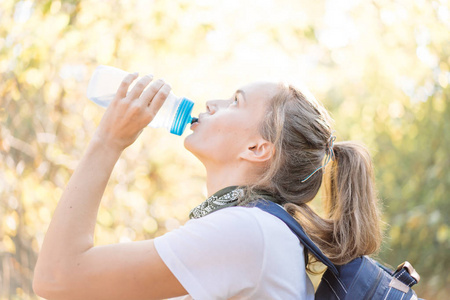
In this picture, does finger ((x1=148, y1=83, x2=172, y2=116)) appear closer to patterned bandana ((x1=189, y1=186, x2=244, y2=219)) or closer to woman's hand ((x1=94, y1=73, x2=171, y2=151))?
woman's hand ((x1=94, y1=73, x2=171, y2=151))

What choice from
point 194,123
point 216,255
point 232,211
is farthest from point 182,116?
point 216,255

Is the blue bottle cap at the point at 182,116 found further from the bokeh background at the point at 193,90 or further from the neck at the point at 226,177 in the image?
the bokeh background at the point at 193,90

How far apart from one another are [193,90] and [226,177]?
274 centimetres

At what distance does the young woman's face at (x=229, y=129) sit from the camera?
164cm

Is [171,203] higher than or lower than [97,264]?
lower

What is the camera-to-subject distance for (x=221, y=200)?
1515mm

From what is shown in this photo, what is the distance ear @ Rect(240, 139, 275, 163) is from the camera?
5.37 ft

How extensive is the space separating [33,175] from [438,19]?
9.03 feet

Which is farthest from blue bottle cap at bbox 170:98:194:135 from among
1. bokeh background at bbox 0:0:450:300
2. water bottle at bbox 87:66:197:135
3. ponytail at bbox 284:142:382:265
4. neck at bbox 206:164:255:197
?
bokeh background at bbox 0:0:450:300

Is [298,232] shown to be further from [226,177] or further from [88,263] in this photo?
[88,263]

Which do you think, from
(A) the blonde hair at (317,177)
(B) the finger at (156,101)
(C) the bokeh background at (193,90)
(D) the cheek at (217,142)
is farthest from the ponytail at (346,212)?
(C) the bokeh background at (193,90)

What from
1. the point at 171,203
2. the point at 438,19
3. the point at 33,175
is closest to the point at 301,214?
the point at 33,175

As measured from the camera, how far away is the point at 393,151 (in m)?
4.72

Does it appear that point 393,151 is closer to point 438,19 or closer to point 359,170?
point 438,19
